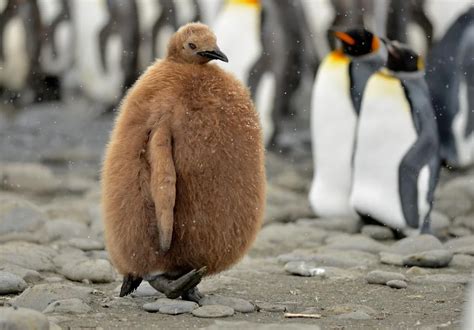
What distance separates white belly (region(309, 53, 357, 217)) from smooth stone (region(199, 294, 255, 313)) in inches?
105

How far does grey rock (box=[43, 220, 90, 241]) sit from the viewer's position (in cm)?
509

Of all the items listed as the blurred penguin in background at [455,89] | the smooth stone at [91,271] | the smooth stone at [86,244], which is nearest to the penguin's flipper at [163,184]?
the smooth stone at [91,271]

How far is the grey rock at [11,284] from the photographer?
363 centimetres

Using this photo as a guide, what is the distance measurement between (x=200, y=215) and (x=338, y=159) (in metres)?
2.97

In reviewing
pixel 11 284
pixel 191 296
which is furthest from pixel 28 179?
pixel 191 296

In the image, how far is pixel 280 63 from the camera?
312 inches

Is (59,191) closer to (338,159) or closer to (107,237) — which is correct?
(338,159)

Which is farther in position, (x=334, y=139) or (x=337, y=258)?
(x=334, y=139)

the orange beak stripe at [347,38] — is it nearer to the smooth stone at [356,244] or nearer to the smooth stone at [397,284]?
the smooth stone at [356,244]

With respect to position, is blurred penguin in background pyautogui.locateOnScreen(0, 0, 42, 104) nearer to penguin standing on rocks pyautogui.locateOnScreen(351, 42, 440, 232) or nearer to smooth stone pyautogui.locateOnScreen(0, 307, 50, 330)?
penguin standing on rocks pyautogui.locateOnScreen(351, 42, 440, 232)

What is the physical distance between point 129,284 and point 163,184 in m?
0.52

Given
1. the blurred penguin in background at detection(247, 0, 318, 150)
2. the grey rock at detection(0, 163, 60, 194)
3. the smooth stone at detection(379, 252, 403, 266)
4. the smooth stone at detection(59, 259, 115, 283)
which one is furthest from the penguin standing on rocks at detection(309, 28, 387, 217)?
the smooth stone at detection(59, 259, 115, 283)

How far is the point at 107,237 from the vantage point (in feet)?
11.2

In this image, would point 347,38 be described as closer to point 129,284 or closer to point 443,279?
point 443,279
